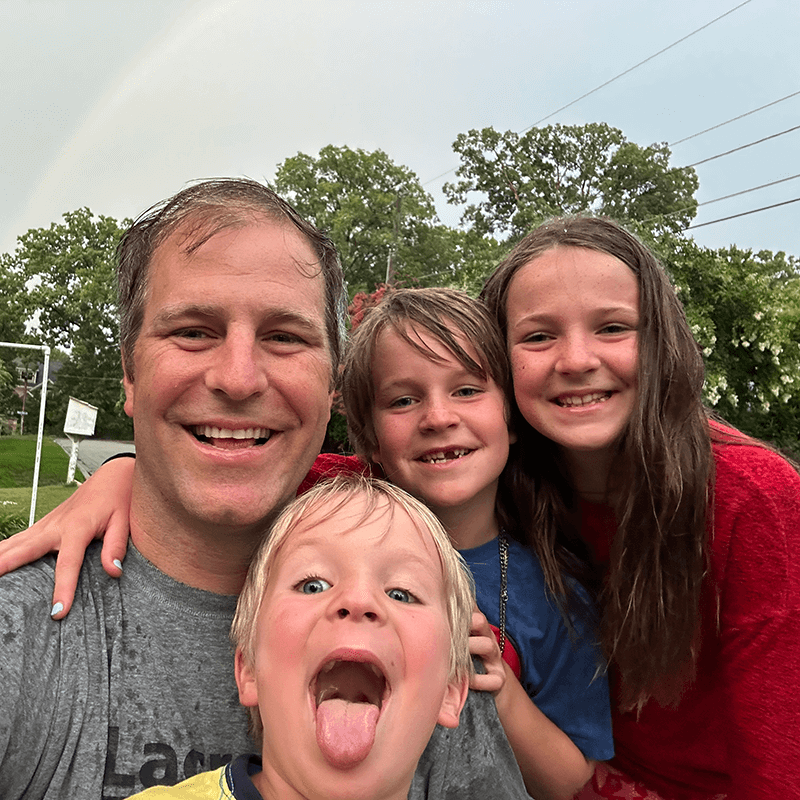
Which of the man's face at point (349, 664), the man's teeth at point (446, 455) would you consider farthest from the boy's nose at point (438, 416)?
the man's face at point (349, 664)

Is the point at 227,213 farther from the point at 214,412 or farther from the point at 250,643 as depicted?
the point at 250,643

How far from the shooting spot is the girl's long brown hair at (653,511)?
2.19 m

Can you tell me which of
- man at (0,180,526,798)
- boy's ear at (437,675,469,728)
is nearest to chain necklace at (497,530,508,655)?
man at (0,180,526,798)

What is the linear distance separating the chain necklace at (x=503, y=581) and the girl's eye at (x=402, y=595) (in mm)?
806

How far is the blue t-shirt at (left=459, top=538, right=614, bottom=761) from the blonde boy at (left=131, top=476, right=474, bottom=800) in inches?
23.1

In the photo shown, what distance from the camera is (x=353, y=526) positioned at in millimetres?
1623

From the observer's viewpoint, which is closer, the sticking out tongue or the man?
the sticking out tongue

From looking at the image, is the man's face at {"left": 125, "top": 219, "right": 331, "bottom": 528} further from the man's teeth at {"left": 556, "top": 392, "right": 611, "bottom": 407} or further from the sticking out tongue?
the man's teeth at {"left": 556, "top": 392, "right": 611, "bottom": 407}

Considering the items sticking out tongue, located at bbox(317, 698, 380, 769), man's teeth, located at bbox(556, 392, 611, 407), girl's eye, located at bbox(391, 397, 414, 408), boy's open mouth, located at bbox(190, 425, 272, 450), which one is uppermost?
man's teeth, located at bbox(556, 392, 611, 407)

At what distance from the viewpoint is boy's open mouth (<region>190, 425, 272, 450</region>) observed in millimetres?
1776

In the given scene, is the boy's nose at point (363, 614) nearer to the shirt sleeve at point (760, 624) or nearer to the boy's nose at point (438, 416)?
the boy's nose at point (438, 416)

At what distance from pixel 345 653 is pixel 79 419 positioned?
12.4 metres

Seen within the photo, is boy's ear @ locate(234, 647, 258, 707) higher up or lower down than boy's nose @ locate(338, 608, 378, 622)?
lower down

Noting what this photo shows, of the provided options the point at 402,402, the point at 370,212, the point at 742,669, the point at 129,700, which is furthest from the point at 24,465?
the point at 742,669
